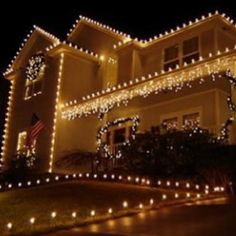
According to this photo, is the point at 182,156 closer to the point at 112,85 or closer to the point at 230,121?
the point at 230,121

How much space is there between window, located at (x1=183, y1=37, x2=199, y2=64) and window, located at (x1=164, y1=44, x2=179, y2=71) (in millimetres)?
358

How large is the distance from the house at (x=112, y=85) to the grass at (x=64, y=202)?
4534mm

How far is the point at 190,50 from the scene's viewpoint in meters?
17.1

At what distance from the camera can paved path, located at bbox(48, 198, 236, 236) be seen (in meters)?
6.24

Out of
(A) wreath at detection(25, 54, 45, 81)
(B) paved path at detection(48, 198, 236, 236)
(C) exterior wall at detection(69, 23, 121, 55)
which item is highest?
(C) exterior wall at detection(69, 23, 121, 55)

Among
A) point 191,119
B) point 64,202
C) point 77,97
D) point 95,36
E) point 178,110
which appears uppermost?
point 95,36

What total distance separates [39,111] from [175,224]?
1366cm

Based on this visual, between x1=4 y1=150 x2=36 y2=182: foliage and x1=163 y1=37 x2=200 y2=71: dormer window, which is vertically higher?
x1=163 y1=37 x2=200 y2=71: dormer window

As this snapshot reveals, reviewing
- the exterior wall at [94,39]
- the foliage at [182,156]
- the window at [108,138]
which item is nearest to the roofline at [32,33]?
the exterior wall at [94,39]

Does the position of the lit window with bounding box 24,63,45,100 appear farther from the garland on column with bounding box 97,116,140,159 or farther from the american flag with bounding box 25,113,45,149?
the garland on column with bounding box 97,116,140,159

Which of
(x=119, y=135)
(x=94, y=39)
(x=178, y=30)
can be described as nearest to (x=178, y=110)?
(x=178, y=30)

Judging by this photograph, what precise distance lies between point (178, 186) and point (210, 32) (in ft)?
23.0

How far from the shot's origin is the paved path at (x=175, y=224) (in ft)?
20.5

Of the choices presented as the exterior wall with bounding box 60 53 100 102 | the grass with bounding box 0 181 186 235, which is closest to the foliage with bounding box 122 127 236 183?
the grass with bounding box 0 181 186 235
